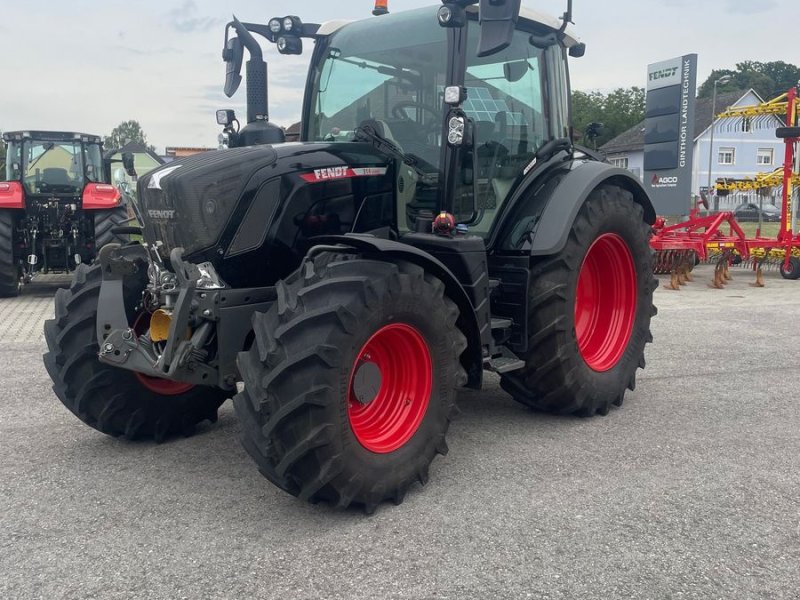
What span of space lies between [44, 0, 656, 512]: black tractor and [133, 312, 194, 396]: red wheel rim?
2cm

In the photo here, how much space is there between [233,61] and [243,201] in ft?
4.39

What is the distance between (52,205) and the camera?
1156cm

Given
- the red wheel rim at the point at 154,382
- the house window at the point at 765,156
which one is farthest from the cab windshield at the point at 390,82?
the house window at the point at 765,156

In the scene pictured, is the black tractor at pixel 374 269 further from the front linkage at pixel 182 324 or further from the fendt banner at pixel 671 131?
the fendt banner at pixel 671 131

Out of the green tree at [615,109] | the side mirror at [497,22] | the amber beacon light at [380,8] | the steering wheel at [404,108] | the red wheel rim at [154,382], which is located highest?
the green tree at [615,109]

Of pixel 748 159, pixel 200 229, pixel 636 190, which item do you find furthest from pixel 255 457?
pixel 748 159

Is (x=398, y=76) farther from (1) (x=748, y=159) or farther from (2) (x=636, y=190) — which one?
(1) (x=748, y=159)

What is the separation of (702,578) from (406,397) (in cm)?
150

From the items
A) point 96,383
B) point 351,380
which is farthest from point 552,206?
point 96,383

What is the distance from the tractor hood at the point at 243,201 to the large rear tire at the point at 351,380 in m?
0.41

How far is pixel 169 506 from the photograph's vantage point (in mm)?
3445

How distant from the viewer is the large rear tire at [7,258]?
1062 cm

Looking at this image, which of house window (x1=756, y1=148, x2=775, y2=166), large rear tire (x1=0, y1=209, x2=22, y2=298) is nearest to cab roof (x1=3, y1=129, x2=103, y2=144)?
large rear tire (x1=0, y1=209, x2=22, y2=298)

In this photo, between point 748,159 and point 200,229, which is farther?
point 748,159
